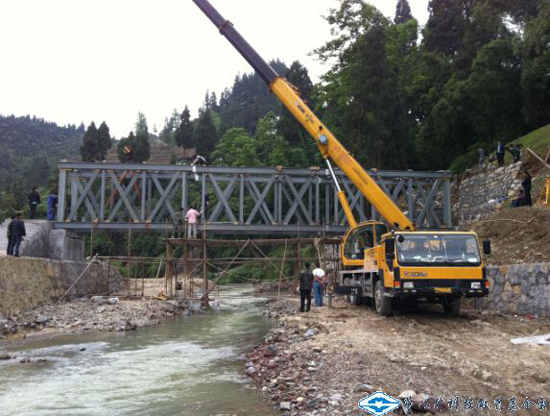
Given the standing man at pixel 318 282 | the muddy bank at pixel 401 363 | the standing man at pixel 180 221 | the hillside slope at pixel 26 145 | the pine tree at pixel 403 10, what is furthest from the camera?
the hillside slope at pixel 26 145

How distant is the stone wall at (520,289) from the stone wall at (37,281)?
49.6ft

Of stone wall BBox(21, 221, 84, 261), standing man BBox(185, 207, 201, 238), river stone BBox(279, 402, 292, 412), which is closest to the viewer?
river stone BBox(279, 402, 292, 412)

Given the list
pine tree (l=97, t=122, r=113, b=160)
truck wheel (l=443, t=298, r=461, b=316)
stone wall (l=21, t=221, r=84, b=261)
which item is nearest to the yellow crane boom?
truck wheel (l=443, t=298, r=461, b=316)

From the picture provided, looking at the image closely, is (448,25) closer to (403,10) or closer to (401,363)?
(403,10)

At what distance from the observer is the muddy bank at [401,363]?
6.75m

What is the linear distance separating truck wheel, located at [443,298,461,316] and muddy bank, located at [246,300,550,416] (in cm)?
45

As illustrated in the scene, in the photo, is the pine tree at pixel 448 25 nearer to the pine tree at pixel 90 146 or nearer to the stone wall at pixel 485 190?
the stone wall at pixel 485 190

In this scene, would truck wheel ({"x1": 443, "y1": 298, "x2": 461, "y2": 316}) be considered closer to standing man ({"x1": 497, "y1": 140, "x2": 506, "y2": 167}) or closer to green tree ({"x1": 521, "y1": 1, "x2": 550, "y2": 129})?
standing man ({"x1": 497, "y1": 140, "x2": 506, "y2": 167})

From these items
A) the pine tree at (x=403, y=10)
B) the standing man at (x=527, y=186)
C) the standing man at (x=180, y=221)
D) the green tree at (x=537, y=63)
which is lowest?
the standing man at (x=180, y=221)

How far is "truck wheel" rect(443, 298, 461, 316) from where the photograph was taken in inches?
518

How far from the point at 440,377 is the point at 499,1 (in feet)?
107

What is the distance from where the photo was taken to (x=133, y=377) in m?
9.64

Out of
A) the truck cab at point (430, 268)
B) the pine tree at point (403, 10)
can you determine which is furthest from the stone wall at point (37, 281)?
the pine tree at point (403, 10)

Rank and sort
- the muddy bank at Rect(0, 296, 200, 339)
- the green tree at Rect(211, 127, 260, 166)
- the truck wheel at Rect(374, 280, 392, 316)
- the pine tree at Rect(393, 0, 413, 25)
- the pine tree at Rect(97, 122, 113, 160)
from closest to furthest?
the truck wheel at Rect(374, 280, 392, 316) < the muddy bank at Rect(0, 296, 200, 339) < the green tree at Rect(211, 127, 260, 166) < the pine tree at Rect(393, 0, 413, 25) < the pine tree at Rect(97, 122, 113, 160)
